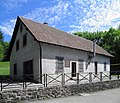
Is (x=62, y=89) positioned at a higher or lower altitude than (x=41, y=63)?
lower

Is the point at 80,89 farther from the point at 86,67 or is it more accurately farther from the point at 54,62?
the point at 86,67

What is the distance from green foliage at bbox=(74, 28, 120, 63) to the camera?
1854 inches

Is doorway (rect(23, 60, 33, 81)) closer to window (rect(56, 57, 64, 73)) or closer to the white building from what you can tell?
the white building

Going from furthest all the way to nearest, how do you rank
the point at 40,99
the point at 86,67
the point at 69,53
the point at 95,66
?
the point at 95,66, the point at 86,67, the point at 69,53, the point at 40,99

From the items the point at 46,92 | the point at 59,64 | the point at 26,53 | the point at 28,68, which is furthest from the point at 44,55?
the point at 46,92

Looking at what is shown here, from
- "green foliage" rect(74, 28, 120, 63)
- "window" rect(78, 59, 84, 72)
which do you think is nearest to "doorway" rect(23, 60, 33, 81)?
"window" rect(78, 59, 84, 72)

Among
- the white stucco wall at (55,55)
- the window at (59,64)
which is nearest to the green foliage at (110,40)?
the white stucco wall at (55,55)

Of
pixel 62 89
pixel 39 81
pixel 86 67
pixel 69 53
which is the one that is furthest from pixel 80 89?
pixel 86 67

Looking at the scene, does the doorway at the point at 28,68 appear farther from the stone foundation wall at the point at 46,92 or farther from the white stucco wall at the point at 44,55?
the stone foundation wall at the point at 46,92

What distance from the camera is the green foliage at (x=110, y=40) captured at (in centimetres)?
4710

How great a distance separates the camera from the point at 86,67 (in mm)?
25016

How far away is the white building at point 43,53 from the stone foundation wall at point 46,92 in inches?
123

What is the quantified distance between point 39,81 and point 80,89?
3362mm

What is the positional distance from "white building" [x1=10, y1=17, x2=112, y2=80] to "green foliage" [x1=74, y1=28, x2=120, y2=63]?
20606 millimetres
